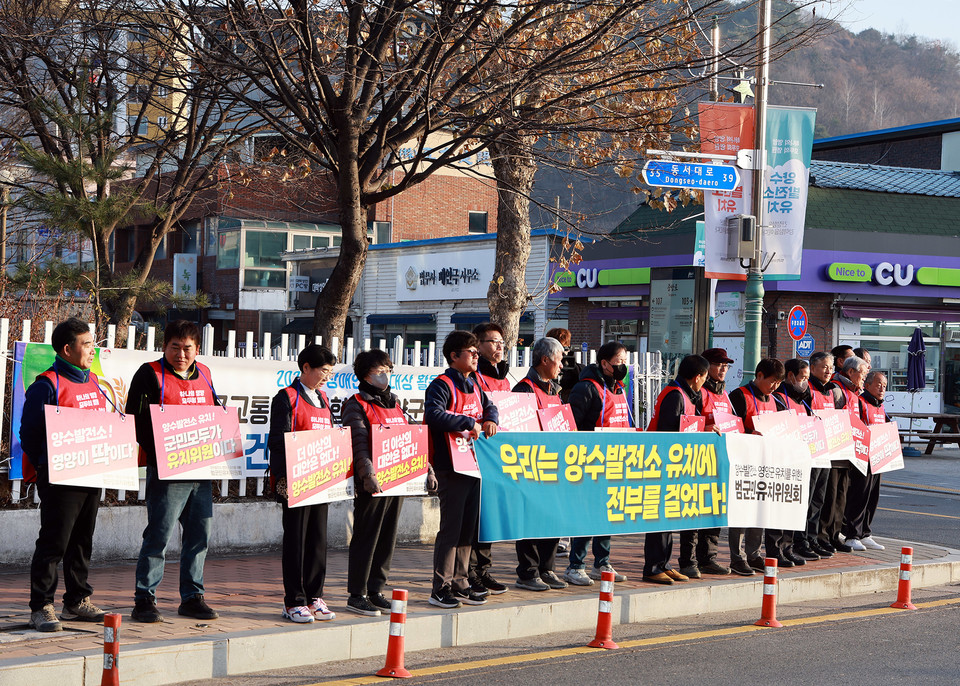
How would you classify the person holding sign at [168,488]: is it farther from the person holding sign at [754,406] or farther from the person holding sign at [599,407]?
the person holding sign at [754,406]

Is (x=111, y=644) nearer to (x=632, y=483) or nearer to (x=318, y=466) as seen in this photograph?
(x=318, y=466)

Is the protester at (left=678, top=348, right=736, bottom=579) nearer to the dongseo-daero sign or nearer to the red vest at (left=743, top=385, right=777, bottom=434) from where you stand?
the red vest at (left=743, top=385, right=777, bottom=434)

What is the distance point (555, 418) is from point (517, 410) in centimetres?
31

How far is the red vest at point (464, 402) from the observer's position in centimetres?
800

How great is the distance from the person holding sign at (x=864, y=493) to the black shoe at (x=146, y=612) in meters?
7.14

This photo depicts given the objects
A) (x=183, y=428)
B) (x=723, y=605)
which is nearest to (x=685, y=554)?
(x=723, y=605)

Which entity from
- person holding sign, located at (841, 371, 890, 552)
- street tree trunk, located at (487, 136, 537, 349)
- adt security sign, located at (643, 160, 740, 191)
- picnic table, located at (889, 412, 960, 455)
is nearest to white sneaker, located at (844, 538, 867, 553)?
person holding sign, located at (841, 371, 890, 552)

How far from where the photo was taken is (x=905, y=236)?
97.4 feet

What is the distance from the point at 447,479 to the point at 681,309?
23053 millimetres

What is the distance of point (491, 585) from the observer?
848 cm

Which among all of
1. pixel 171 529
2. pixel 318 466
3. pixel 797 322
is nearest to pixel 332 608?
pixel 318 466

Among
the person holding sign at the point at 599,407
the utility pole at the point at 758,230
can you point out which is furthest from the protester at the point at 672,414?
the utility pole at the point at 758,230

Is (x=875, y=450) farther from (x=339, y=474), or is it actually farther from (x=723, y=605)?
(x=339, y=474)

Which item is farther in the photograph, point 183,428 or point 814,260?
point 814,260
